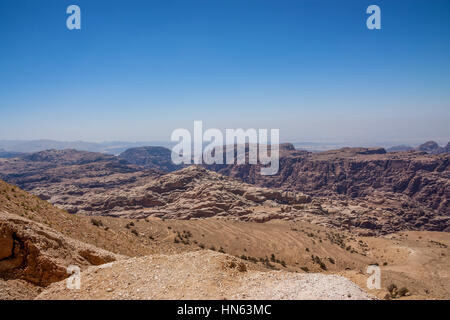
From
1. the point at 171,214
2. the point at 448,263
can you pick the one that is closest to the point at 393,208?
the point at 448,263

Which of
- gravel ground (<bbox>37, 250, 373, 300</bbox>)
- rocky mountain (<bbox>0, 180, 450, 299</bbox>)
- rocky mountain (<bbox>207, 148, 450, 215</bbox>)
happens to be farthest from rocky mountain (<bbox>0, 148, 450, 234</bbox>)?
gravel ground (<bbox>37, 250, 373, 300</bbox>)

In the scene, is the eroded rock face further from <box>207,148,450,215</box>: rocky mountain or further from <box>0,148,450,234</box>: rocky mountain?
<box>207,148,450,215</box>: rocky mountain

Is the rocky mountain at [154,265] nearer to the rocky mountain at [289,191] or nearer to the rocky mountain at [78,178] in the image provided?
the rocky mountain at [289,191]

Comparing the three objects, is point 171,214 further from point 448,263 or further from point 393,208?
point 393,208

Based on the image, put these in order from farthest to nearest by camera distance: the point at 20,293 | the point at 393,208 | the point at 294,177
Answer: the point at 294,177, the point at 393,208, the point at 20,293

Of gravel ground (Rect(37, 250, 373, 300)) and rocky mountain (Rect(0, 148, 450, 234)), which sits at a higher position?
gravel ground (Rect(37, 250, 373, 300))

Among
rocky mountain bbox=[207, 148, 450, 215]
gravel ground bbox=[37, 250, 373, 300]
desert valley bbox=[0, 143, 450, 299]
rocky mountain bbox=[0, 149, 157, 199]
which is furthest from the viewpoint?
rocky mountain bbox=[207, 148, 450, 215]

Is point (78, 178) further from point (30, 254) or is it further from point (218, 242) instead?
point (30, 254)
